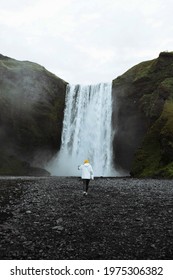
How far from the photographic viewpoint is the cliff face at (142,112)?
4631 centimetres

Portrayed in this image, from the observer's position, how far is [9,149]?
64.1 m

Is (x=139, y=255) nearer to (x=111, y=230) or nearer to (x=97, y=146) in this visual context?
(x=111, y=230)

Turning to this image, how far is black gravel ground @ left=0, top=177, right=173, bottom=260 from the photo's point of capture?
9.63 metres

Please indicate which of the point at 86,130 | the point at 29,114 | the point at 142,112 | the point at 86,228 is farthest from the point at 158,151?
the point at 86,228

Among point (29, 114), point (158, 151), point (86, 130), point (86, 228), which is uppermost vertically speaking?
point (29, 114)

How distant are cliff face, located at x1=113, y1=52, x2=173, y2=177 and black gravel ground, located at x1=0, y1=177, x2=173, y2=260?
2767 centimetres

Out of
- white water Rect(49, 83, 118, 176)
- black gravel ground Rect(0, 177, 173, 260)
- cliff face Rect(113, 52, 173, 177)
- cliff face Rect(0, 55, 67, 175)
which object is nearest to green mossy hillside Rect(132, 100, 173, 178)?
cliff face Rect(113, 52, 173, 177)

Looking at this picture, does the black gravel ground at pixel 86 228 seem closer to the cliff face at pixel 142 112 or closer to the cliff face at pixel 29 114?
the cliff face at pixel 142 112

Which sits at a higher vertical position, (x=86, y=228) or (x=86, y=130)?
(x=86, y=130)

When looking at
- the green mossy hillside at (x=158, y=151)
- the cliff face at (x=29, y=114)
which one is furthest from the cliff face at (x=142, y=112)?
the cliff face at (x=29, y=114)

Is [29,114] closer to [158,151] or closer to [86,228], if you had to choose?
[158,151]

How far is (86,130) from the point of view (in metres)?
64.1

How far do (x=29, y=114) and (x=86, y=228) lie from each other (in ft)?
180

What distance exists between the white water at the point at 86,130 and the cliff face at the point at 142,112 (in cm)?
192
